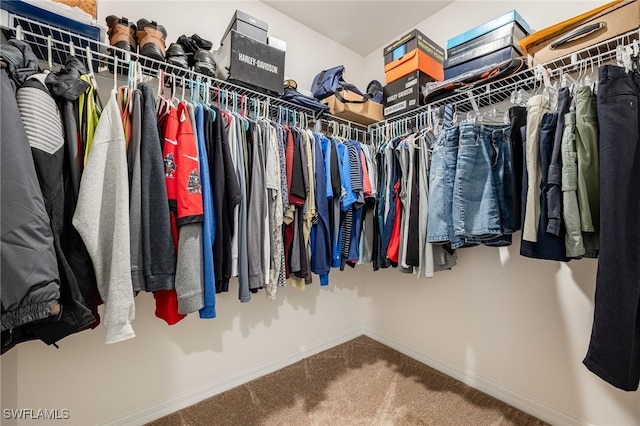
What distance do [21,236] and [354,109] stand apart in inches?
71.4

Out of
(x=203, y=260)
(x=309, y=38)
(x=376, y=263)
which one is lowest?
(x=376, y=263)

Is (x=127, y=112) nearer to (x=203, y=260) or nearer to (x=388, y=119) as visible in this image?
(x=203, y=260)

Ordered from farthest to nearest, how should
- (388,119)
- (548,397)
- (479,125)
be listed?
(388,119) → (548,397) → (479,125)

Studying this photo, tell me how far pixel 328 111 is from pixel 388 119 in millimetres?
493

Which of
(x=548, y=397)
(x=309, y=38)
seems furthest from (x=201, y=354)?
(x=309, y=38)

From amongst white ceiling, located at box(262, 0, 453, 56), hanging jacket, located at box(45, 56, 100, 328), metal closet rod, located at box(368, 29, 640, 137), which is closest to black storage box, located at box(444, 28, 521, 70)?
metal closet rod, located at box(368, 29, 640, 137)

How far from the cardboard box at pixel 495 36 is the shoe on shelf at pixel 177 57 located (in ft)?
4.97

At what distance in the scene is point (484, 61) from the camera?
1521 millimetres

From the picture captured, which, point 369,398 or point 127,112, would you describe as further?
point 369,398

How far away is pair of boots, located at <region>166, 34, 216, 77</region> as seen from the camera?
133cm

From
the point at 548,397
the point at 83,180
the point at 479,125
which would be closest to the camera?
the point at 83,180

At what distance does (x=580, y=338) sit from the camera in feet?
4.54

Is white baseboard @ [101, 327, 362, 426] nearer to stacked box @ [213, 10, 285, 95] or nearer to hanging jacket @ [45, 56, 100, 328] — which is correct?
hanging jacket @ [45, 56, 100, 328]

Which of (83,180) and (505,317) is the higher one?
(83,180)
